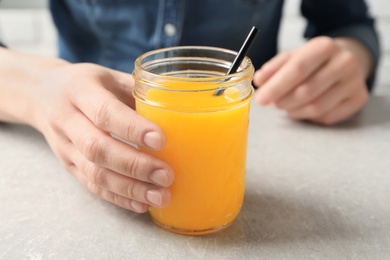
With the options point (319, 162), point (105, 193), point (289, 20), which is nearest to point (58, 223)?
point (105, 193)

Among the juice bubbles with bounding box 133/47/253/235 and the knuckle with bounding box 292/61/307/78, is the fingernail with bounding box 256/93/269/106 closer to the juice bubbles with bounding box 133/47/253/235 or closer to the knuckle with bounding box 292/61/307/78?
the knuckle with bounding box 292/61/307/78

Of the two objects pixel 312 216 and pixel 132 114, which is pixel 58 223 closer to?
pixel 132 114

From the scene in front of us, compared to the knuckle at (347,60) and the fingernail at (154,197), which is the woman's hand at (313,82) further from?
the fingernail at (154,197)

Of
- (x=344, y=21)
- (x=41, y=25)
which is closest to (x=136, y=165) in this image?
(x=344, y=21)

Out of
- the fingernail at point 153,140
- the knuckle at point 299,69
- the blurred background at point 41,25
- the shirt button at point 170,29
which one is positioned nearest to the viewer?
the fingernail at point 153,140

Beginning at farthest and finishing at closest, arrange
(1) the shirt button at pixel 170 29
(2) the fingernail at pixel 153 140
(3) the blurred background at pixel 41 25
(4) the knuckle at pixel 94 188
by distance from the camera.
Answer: (3) the blurred background at pixel 41 25 < (1) the shirt button at pixel 170 29 < (4) the knuckle at pixel 94 188 < (2) the fingernail at pixel 153 140

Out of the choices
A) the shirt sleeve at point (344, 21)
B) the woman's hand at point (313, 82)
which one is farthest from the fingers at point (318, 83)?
A: the shirt sleeve at point (344, 21)
